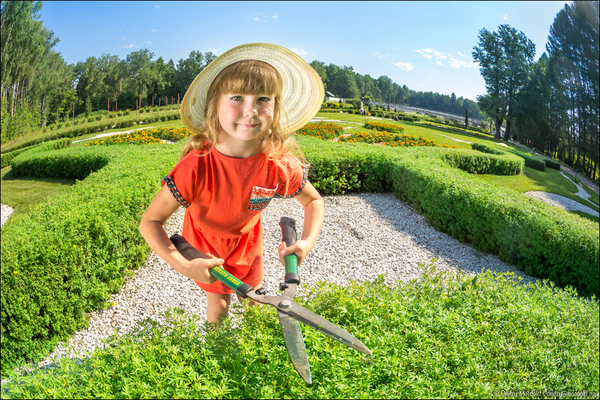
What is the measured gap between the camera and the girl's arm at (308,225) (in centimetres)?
138

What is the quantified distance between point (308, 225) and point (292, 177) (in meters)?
0.25

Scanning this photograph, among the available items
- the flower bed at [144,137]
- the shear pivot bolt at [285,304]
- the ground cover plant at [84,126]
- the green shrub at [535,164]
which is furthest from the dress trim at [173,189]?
the green shrub at [535,164]

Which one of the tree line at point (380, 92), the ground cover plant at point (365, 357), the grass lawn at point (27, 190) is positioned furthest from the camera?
the tree line at point (380, 92)

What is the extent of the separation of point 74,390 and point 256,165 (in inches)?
51.5

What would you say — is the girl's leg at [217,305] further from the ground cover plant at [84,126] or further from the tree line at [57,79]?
the ground cover plant at [84,126]

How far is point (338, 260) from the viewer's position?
5199mm

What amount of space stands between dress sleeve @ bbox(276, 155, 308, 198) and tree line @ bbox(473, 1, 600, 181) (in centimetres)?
1529

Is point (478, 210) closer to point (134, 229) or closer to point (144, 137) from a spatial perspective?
point (134, 229)

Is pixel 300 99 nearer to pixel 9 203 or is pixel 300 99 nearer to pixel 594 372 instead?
pixel 594 372

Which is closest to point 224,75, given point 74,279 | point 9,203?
point 74,279

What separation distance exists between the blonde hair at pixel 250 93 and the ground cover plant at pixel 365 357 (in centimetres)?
90

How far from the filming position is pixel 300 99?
167cm

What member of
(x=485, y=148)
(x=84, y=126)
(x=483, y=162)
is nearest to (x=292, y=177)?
(x=483, y=162)

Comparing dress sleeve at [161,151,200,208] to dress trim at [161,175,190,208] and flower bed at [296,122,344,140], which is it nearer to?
dress trim at [161,175,190,208]
